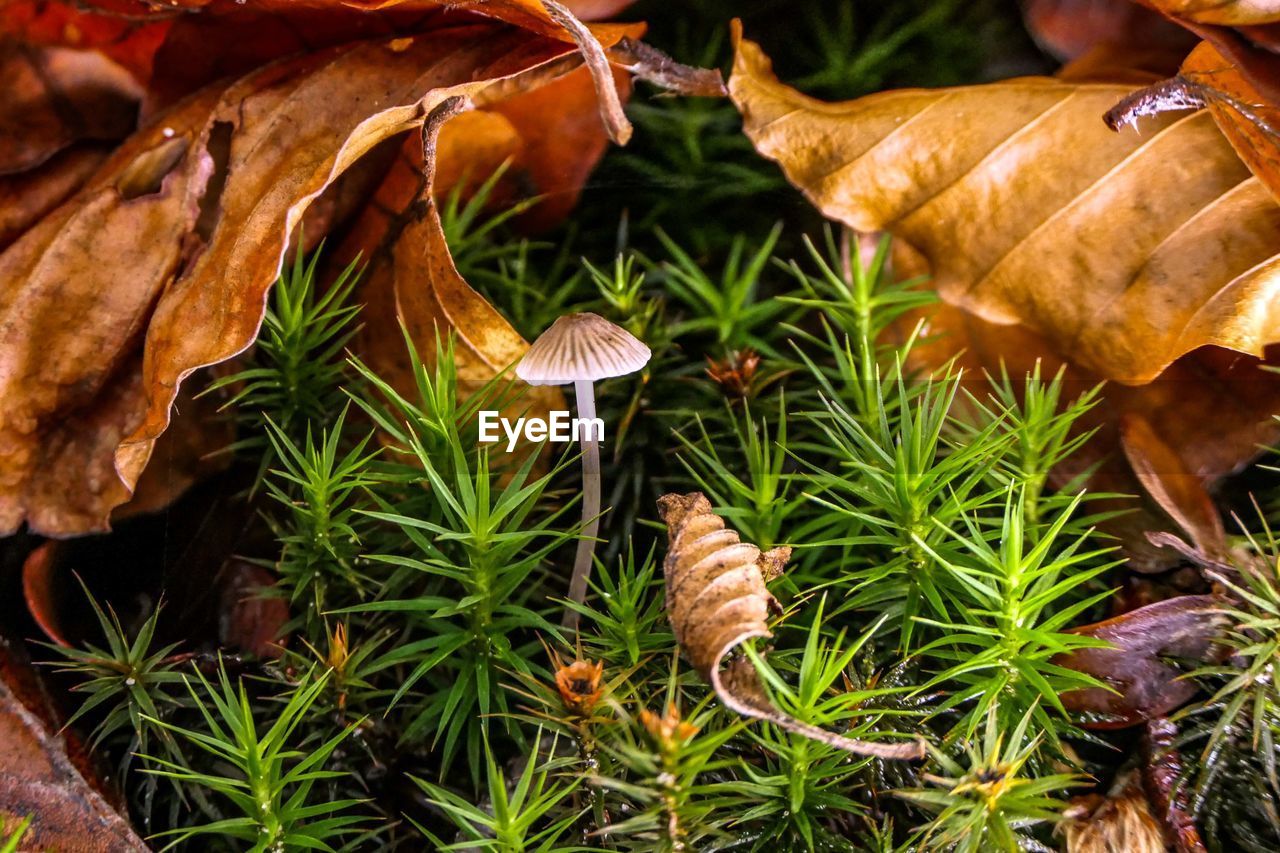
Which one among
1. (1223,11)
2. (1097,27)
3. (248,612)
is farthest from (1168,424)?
(248,612)

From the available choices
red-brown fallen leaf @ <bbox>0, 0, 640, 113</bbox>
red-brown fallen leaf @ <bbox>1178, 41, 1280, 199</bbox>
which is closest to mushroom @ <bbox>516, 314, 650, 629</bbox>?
red-brown fallen leaf @ <bbox>0, 0, 640, 113</bbox>

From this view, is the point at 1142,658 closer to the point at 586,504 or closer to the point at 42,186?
the point at 586,504

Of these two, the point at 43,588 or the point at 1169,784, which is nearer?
the point at 1169,784

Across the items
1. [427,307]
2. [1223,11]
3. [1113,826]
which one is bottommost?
[1113,826]

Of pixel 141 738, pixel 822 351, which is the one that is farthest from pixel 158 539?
pixel 822 351

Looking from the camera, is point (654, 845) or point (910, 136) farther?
point (910, 136)

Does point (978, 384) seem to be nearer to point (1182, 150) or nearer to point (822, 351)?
point (822, 351)

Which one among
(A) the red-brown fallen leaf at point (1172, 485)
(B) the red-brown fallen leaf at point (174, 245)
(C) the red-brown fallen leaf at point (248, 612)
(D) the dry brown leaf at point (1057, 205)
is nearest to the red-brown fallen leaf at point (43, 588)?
(B) the red-brown fallen leaf at point (174, 245)
